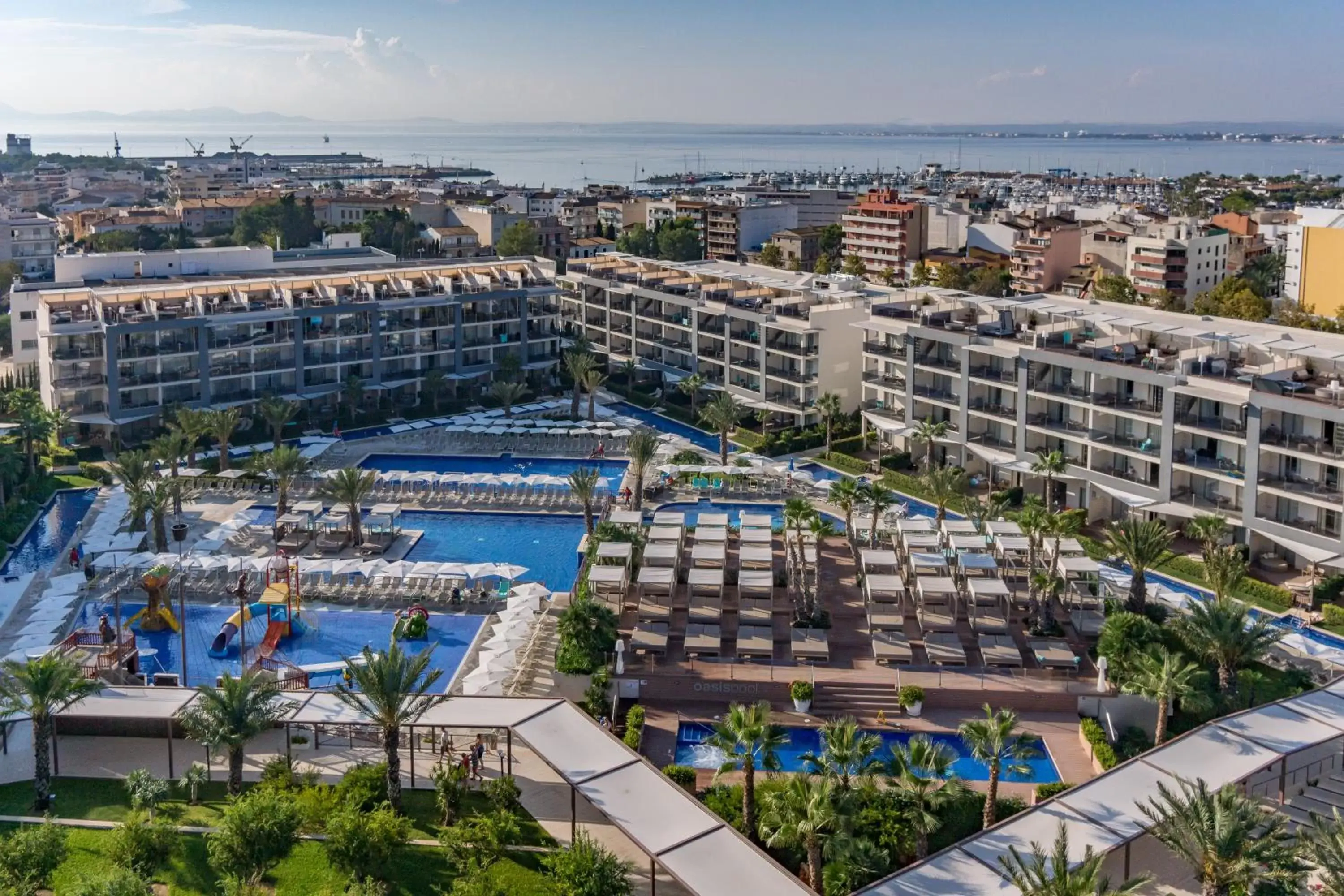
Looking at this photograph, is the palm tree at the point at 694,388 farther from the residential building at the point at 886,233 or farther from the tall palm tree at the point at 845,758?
the residential building at the point at 886,233

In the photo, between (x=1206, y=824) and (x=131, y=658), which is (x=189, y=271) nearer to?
(x=131, y=658)

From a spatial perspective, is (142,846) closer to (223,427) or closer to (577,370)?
(223,427)

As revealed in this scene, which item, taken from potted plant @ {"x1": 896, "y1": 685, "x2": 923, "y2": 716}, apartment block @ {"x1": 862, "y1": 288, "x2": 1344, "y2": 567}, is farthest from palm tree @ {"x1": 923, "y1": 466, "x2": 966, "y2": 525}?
potted plant @ {"x1": 896, "y1": 685, "x2": 923, "y2": 716}

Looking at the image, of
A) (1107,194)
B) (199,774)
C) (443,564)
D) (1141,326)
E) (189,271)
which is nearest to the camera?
(199,774)

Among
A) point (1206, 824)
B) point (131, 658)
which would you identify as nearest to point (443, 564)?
point (131, 658)

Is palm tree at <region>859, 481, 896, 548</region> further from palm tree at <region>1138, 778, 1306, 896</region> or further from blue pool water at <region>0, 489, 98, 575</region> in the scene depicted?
blue pool water at <region>0, 489, 98, 575</region>

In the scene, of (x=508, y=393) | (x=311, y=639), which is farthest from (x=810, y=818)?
(x=508, y=393)

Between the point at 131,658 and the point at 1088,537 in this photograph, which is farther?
the point at 1088,537
